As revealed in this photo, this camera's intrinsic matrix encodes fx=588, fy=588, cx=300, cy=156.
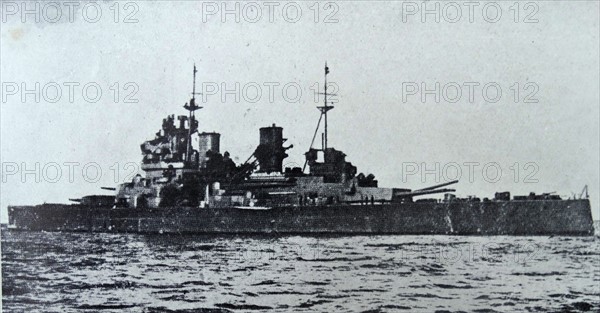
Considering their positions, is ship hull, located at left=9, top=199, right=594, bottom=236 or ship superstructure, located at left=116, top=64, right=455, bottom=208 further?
ship superstructure, located at left=116, top=64, right=455, bottom=208

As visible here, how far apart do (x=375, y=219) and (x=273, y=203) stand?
4.23 m

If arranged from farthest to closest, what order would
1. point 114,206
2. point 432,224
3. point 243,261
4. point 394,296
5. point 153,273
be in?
point 114,206 < point 432,224 < point 243,261 < point 153,273 < point 394,296

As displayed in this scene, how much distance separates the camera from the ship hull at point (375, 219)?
19.5 meters

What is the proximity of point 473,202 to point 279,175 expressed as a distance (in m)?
7.40

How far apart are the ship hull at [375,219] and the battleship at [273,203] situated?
34 millimetres

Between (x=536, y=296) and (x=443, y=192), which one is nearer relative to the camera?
(x=536, y=296)

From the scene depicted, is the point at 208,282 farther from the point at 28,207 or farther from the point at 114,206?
the point at 28,207

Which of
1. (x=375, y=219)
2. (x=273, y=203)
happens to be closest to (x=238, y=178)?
(x=273, y=203)

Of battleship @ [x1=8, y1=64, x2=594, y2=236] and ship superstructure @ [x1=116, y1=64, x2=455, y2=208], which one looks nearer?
battleship @ [x1=8, y1=64, x2=594, y2=236]

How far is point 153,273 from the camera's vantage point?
11844 mm

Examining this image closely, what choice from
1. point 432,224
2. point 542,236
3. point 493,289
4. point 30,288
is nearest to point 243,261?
point 30,288

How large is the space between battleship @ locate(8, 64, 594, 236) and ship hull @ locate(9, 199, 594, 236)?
0.03 meters

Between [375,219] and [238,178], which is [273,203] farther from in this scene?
[375,219]

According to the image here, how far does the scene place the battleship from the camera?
64.7 ft
